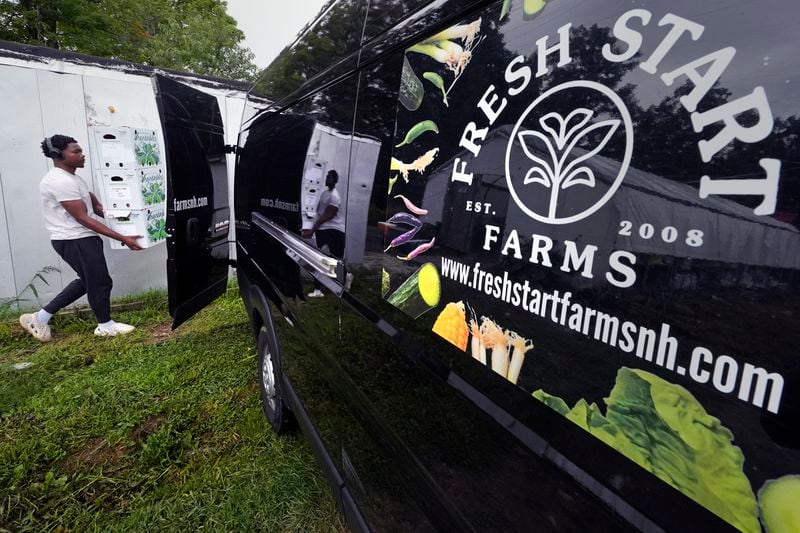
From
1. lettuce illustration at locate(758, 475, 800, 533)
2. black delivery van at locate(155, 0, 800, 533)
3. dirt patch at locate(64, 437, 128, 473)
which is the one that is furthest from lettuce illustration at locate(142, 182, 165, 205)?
lettuce illustration at locate(758, 475, 800, 533)

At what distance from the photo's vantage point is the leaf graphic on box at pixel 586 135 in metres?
0.63

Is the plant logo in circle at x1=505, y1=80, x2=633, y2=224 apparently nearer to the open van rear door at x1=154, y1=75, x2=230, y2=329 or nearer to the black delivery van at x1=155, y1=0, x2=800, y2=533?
the black delivery van at x1=155, y1=0, x2=800, y2=533

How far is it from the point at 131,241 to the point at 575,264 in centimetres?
484

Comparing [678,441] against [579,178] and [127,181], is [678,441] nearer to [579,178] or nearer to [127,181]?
[579,178]

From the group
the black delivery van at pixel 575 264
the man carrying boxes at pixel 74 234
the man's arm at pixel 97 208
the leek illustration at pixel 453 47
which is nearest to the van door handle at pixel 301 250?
the black delivery van at pixel 575 264

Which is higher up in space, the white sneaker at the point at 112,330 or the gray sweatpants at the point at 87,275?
the gray sweatpants at the point at 87,275

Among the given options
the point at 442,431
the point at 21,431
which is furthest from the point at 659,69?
the point at 21,431

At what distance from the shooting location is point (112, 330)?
4422 mm

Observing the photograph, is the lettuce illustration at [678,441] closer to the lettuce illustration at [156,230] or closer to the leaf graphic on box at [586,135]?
the leaf graphic on box at [586,135]

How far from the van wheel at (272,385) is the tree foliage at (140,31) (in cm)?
1545

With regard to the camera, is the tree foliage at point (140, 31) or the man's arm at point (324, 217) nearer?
the man's arm at point (324, 217)

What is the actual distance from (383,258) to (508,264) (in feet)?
1.82

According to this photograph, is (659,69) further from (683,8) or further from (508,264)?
(508,264)

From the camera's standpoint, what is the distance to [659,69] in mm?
566
